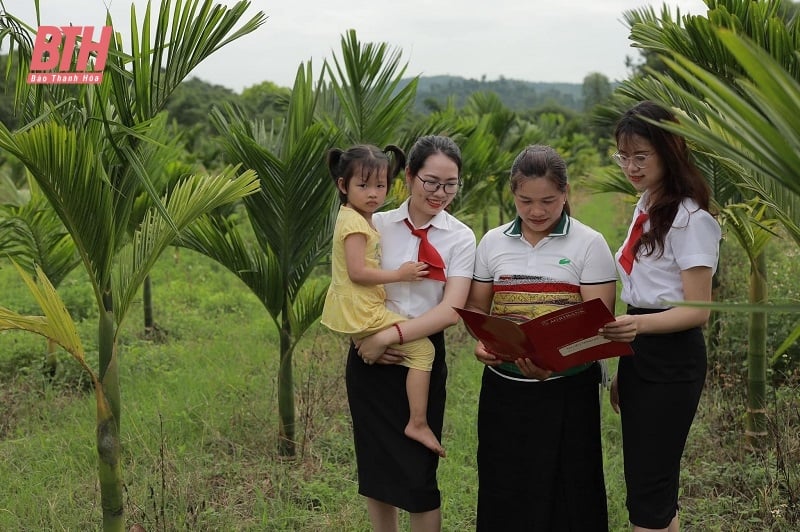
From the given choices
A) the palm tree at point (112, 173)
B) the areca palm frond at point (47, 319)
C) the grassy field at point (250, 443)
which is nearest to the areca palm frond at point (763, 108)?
the palm tree at point (112, 173)

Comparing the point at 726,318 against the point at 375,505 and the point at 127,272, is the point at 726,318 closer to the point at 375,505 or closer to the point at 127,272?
the point at 375,505

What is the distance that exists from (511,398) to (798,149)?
4.77 ft

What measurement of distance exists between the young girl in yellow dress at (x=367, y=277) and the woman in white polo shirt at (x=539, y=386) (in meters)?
0.21

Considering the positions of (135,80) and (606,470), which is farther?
(606,470)

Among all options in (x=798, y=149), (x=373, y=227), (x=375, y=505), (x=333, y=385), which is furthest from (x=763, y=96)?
(x=333, y=385)

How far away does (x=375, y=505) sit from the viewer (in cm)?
268

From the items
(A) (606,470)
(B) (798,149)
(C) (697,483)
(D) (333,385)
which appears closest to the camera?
(B) (798,149)

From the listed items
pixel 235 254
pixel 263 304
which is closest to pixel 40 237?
pixel 263 304

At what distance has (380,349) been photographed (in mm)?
2525

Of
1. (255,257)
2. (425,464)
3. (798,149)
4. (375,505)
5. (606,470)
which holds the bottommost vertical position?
(606,470)

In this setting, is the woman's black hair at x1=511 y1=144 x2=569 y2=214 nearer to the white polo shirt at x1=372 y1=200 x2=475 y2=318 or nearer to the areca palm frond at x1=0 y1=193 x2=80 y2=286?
the white polo shirt at x1=372 y1=200 x2=475 y2=318

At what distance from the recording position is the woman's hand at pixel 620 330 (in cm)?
214

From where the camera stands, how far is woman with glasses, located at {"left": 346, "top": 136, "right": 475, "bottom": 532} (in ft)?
8.18

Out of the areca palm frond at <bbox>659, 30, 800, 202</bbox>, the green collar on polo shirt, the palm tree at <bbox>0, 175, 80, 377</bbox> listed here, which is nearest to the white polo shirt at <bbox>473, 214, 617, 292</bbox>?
the green collar on polo shirt
